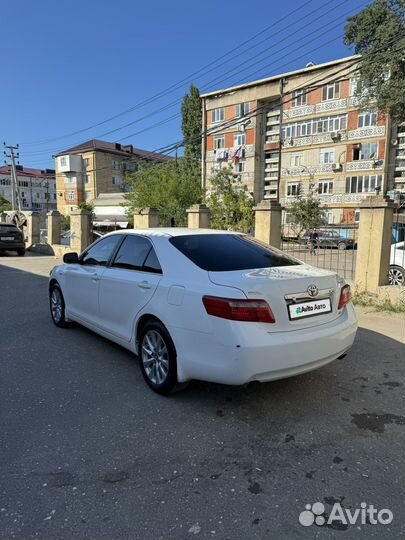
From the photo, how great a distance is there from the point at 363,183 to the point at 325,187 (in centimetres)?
397

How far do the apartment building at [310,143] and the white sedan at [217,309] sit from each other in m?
32.6

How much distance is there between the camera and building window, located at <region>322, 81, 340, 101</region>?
131ft

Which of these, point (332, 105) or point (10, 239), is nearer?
point (10, 239)

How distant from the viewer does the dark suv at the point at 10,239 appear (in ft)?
56.6

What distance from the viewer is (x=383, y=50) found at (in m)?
21.4

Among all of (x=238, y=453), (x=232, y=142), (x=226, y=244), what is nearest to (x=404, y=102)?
(x=226, y=244)

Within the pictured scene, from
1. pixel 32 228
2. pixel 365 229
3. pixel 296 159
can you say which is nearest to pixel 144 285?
pixel 365 229

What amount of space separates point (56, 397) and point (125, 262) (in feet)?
5.12

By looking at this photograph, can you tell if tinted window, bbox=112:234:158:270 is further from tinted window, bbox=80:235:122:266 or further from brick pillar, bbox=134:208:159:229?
brick pillar, bbox=134:208:159:229

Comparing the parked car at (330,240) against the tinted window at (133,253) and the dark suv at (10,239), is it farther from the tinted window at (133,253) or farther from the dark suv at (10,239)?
the dark suv at (10,239)

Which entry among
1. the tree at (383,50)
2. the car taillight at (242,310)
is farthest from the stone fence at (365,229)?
the tree at (383,50)

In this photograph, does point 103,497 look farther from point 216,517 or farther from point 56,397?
point 56,397

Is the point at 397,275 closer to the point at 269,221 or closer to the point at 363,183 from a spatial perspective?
the point at 269,221

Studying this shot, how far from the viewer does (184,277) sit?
3479 millimetres
